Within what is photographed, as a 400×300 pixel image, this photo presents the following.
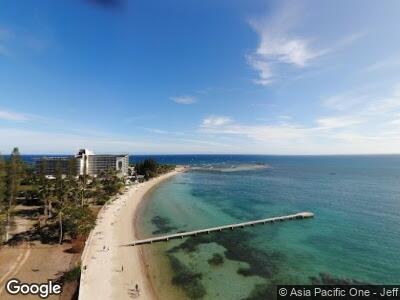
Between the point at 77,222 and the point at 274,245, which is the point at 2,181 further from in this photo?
the point at 274,245

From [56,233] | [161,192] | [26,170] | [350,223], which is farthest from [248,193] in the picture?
[26,170]

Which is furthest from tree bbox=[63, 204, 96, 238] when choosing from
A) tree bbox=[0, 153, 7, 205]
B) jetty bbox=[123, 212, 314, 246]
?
tree bbox=[0, 153, 7, 205]

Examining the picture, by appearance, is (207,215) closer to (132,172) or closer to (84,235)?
(84,235)

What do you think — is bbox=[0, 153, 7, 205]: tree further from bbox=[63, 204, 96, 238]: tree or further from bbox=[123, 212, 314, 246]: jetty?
bbox=[123, 212, 314, 246]: jetty

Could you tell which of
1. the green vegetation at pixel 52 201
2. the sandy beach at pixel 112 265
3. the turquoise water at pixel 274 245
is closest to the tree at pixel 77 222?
the green vegetation at pixel 52 201

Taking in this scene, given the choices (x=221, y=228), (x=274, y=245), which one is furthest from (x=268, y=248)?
(x=221, y=228)

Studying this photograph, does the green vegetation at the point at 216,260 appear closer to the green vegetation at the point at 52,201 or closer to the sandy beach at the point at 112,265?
the sandy beach at the point at 112,265
